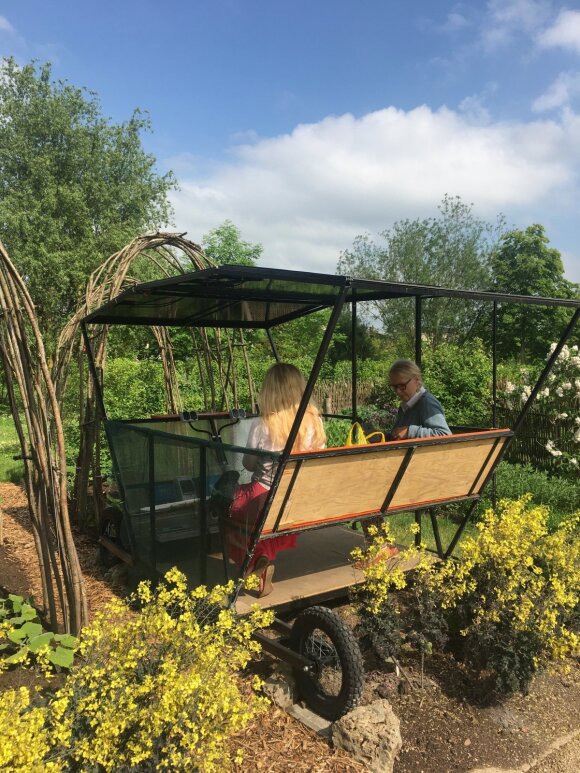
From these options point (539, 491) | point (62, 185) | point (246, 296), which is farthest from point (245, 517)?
point (62, 185)

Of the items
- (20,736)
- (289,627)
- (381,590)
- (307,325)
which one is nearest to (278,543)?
(289,627)

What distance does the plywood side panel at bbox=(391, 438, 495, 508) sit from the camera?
11.3 ft

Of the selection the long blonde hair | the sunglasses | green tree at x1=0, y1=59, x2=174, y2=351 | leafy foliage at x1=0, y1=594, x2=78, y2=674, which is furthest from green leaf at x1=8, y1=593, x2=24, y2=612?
green tree at x1=0, y1=59, x2=174, y2=351

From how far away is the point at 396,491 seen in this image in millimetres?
3490

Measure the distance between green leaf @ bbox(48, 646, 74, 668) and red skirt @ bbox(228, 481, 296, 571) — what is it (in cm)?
95

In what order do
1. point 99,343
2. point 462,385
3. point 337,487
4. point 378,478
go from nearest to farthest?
point 337,487 < point 378,478 < point 99,343 < point 462,385

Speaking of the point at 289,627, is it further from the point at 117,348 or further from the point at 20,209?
the point at 20,209

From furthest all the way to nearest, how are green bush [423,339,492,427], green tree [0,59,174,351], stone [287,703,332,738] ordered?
1. green tree [0,59,174,351]
2. green bush [423,339,492,427]
3. stone [287,703,332,738]

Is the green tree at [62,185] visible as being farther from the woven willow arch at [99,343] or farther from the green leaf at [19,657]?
the green leaf at [19,657]

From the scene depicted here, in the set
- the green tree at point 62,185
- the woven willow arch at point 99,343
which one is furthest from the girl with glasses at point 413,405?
the green tree at point 62,185

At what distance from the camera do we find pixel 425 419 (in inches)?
160

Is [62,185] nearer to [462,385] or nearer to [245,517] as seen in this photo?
[462,385]

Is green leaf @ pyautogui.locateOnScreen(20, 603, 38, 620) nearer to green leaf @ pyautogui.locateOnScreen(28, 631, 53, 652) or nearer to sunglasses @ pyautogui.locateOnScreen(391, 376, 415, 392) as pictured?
green leaf @ pyautogui.locateOnScreen(28, 631, 53, 652)

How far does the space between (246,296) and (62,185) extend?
23637 mm
